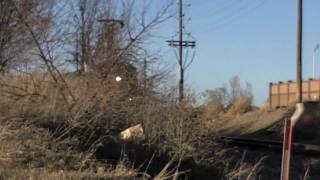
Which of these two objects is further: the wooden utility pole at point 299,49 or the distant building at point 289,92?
the distant building at point 289,92

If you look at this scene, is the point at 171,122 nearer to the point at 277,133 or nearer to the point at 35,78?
Result: the point at 35,78

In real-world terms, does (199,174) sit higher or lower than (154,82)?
lower

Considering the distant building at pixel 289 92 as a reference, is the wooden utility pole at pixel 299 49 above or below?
above

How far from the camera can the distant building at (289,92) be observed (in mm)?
58500

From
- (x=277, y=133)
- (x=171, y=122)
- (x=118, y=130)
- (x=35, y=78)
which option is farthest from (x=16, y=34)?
(x=277, y=133)

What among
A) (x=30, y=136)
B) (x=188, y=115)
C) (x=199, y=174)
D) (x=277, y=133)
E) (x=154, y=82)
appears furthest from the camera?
(x=277, y=133)

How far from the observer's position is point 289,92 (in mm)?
60938

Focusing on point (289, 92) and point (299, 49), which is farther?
point (289, 92)

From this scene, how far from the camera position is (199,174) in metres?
13.2

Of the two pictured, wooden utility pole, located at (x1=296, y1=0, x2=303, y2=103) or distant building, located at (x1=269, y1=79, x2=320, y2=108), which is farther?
distant building, located at (x1=269, y1=79, x2=320, y2=108)

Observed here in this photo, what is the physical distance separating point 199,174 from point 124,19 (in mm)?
4705

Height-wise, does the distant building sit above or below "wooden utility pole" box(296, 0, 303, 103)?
below

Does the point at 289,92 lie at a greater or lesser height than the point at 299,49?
lesser

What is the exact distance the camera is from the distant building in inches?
2303
